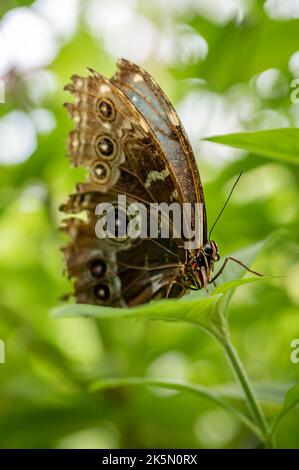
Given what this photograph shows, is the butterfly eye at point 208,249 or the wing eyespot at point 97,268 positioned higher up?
the wing eyespot at point 97,268

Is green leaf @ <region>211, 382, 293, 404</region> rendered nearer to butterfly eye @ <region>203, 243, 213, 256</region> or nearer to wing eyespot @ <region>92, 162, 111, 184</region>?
butterfly eye @ <region>203, 243, 213, 256</region>

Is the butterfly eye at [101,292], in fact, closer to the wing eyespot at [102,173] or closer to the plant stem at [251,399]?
the wing eyespot at [102,173]

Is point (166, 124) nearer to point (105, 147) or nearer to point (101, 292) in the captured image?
point (105, 147)

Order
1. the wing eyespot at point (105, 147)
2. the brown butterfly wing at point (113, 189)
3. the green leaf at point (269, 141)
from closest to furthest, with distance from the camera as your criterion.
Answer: the green leaf at point (269, 141) < the brown butterfly wing at point (113, 189) < the wing eyespot at point (105, 147)

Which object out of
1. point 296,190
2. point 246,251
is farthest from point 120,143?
point 296,190

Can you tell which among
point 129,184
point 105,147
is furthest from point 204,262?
point 105,147

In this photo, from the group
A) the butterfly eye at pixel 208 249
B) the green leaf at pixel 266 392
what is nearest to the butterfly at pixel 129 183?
the butterfly eye at pixel 208 249
